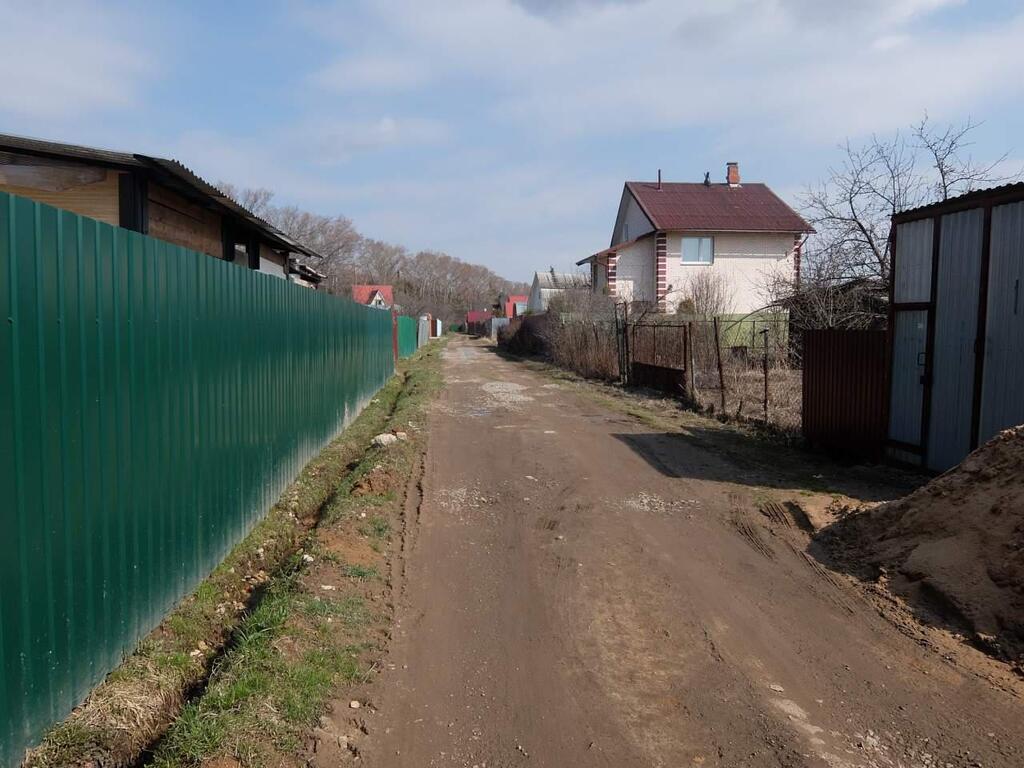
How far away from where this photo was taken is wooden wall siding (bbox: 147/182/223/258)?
361 inches

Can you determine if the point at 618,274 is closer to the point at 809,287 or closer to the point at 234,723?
the point at 809,287

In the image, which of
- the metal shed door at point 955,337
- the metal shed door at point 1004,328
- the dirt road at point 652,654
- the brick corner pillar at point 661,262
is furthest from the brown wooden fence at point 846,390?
the brick corner pillar at point 661,262

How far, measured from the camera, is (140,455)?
13.4ft

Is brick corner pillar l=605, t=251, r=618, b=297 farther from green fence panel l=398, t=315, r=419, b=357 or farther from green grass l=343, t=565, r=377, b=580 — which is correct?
green grass l=343, t=565, r=377, b=580

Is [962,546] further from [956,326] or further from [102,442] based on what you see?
[102,442]

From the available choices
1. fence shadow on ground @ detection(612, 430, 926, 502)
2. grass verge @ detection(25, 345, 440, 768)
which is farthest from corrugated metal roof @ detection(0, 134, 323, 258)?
fence shadow on ground @ detection(612, 430, 926, 502)

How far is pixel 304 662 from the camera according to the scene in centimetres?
398

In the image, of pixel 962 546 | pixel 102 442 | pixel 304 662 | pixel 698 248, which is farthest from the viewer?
pixel 698 248

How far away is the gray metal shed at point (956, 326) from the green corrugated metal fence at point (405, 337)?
2661cm

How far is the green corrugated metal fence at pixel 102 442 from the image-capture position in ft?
9.55

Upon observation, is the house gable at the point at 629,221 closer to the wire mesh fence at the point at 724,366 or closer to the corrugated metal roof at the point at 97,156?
the wire mesh fence at the point at 724,366

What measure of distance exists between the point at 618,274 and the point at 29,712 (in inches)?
1392

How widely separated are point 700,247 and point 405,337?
1476cm

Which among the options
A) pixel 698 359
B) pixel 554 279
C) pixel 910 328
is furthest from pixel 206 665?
pixel 554 279
